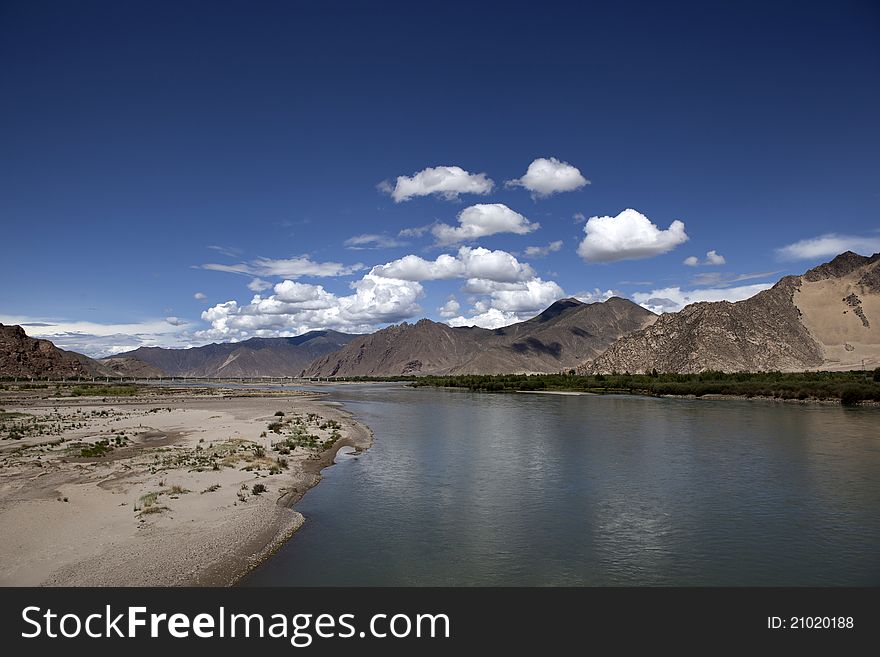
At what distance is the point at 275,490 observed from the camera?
22.5 m

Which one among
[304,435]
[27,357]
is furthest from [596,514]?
[27,357]

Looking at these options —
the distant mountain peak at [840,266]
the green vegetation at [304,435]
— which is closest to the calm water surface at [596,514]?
the green vegetation at [304,435]

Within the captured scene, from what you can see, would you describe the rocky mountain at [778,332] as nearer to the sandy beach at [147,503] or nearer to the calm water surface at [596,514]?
the calm water surface at [596,514]

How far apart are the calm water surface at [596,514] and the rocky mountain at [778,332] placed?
361ft

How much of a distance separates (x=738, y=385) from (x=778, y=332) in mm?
79963

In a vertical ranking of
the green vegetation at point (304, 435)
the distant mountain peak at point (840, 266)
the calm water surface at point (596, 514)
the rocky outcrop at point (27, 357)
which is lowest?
the calm water surface at point (596, 514)

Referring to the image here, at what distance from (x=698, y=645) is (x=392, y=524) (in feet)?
33.2

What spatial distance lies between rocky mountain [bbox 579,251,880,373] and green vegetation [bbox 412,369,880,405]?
3119 centimetres

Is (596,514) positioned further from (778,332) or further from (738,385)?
(778,332)

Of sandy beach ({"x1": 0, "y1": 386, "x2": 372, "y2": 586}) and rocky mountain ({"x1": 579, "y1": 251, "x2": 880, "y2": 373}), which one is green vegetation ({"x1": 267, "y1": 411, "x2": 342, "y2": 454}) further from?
rocky mountain ({"x1": 579, "y1": 251, "x2": 880, "y2": 373})

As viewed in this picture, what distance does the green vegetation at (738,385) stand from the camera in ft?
236

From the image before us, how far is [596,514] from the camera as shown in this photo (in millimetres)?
19469

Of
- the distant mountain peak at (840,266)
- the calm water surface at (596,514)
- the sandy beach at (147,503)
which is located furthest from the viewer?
the distant mountain peak at (840,266)

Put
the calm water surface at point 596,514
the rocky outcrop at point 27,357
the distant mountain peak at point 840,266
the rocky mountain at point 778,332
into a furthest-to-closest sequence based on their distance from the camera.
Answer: the distant mountain peak at point 840,266, the rocky outcrop at point 27,357, the rocky mountain at point 778,332, the calm water surface at point 596,514
